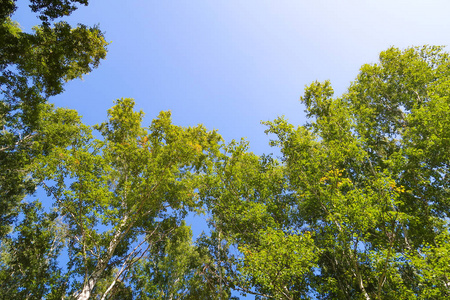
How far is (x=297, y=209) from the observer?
17250 millimetres

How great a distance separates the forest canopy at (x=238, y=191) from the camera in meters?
8.80

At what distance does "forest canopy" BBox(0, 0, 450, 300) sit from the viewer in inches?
347

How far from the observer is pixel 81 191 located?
10906 mm

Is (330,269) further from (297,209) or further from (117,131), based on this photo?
(117,131)

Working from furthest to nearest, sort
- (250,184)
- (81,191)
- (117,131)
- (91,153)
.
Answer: (117,131)
(250,184)
(91,153)
(81,191)

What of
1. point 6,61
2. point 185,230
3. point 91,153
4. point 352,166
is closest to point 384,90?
point 352,166

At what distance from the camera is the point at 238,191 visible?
527 inches

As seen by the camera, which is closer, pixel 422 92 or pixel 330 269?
pixel 330 269

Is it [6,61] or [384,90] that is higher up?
[384,90]

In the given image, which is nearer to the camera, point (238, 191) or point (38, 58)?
point (38, 58)

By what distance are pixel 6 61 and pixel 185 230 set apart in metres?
14.6

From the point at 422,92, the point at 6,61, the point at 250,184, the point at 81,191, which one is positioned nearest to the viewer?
the point at 6,61

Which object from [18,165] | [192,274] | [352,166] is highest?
[352,166]

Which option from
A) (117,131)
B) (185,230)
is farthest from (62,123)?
(185,230)
